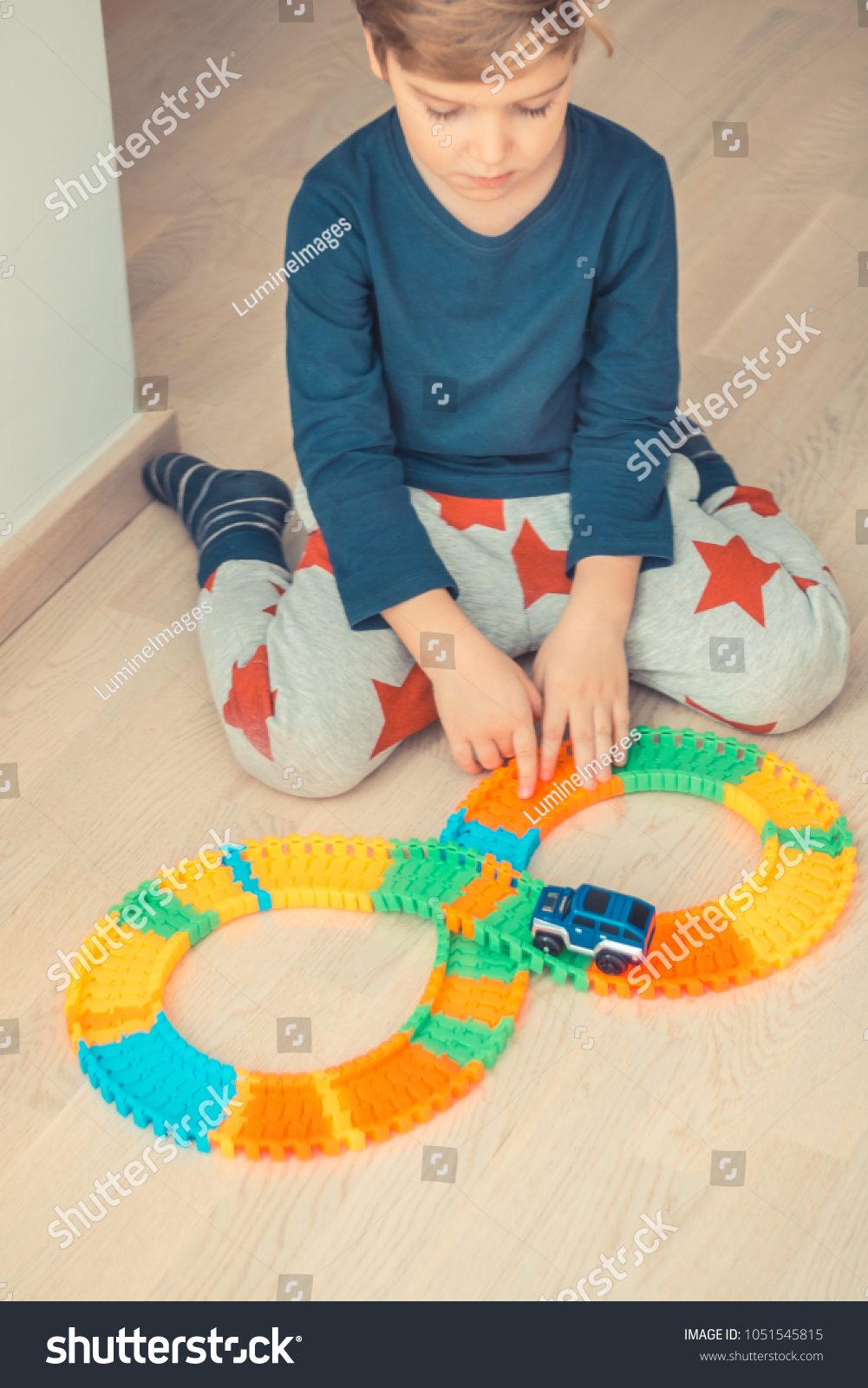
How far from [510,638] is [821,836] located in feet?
0.98

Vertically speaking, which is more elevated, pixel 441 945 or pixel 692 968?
pixel 441 945

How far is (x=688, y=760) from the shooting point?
3.55ft

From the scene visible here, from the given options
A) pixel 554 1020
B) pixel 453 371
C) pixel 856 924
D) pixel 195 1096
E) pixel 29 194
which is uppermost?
pixel 29 194

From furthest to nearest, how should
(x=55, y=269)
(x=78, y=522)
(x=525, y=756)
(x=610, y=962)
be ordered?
(x=78, y=522) < (x=55, y=269) < (x=525, y=756) < (x=610, y=962)

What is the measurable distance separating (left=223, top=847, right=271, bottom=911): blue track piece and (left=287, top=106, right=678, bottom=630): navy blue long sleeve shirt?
21cm

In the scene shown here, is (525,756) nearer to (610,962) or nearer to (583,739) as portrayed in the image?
(583,739)

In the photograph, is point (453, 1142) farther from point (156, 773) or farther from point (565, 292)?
point (565, 292)

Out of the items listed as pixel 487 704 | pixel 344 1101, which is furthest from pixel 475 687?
pixel 344 1101

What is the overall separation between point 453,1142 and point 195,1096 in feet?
0.56

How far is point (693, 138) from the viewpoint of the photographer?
1.83m

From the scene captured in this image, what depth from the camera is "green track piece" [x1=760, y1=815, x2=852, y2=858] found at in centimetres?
101

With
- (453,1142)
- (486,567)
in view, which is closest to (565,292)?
(486,567)

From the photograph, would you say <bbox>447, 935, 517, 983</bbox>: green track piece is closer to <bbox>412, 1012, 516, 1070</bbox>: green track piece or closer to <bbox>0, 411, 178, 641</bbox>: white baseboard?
<bbox>412, 1012, 516, 1070</bbox>: green track piece

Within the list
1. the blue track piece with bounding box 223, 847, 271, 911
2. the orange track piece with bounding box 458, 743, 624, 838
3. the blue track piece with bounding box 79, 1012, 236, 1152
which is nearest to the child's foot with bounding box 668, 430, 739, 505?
the orange track piece with bounding box 458, 743, 624, 838
